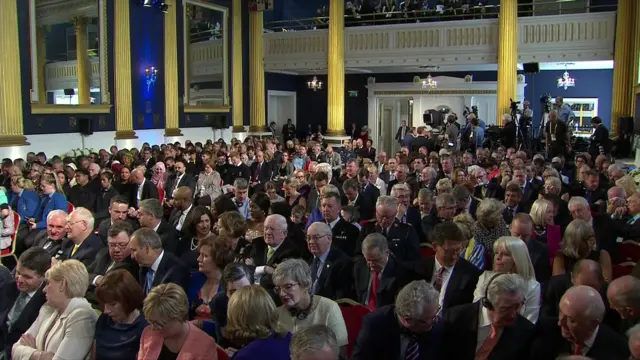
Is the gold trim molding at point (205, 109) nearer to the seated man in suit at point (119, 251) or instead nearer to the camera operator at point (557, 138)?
the camera operator at point (557, 138)

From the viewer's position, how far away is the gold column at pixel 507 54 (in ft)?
52.3

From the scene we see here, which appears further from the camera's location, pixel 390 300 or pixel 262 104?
pixel 262 104

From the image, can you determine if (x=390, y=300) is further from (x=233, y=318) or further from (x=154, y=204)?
(x=154, y=204)

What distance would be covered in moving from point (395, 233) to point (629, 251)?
197cm

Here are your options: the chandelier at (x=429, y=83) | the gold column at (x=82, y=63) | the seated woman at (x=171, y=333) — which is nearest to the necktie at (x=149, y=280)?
the seated woman at (x=171, y=333)

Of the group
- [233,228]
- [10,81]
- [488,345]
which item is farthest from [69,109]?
[488,345]

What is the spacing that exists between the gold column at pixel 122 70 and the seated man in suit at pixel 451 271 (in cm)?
1320

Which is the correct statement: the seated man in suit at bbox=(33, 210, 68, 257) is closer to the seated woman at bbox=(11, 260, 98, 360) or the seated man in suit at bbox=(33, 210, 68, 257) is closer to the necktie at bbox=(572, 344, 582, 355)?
the seated woman at bbox=(11, 260, 98, 360)

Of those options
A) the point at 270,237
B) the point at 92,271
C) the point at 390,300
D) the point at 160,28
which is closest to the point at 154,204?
the point at 92,271

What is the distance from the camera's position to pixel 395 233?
522 cm

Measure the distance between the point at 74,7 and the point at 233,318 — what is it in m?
14.0

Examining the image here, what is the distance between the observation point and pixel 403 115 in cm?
2244

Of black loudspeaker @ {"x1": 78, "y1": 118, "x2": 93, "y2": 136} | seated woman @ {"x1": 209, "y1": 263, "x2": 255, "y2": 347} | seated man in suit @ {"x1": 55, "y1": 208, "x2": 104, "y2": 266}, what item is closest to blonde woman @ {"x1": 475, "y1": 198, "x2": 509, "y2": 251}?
seated woman @ {"x1": 209, "y1": 263, "x2": 255, "y2": 347}

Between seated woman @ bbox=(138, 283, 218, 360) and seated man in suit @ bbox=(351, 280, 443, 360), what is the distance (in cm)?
78
